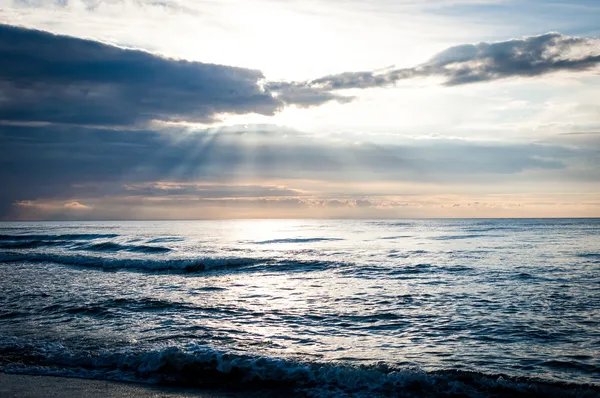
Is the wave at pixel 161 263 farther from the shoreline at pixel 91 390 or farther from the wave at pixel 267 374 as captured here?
the shoreline at pixel 91 390

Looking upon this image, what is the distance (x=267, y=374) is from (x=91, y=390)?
350 centimetres

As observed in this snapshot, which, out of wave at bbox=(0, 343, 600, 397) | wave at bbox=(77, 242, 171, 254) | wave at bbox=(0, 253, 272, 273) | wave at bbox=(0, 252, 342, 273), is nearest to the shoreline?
wave at bbox=(0, 343, 600, 397)

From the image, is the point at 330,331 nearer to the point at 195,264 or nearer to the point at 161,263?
the point at 195,264

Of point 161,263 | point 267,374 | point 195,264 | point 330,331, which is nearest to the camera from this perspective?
point 267,374

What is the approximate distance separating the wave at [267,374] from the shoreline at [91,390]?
0.37 meters

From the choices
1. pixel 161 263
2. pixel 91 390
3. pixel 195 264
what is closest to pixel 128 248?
pixel 161 263

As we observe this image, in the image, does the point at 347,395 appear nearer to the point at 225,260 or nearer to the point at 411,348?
the point at 411,348

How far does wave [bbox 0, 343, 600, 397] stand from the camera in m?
8.51

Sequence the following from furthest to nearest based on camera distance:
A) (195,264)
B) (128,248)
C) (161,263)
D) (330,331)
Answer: (128,248) < (161,263) < (195,264) < (330,331)

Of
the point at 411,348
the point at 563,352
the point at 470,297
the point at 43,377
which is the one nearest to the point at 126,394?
the point at 43,377

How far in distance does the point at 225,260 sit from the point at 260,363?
2489cm

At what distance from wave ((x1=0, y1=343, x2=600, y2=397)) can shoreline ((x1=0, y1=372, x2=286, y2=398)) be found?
0.37 m

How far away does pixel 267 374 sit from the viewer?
946 cm

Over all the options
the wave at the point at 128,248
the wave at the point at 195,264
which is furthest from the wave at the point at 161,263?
the wave at the point at 128,248
